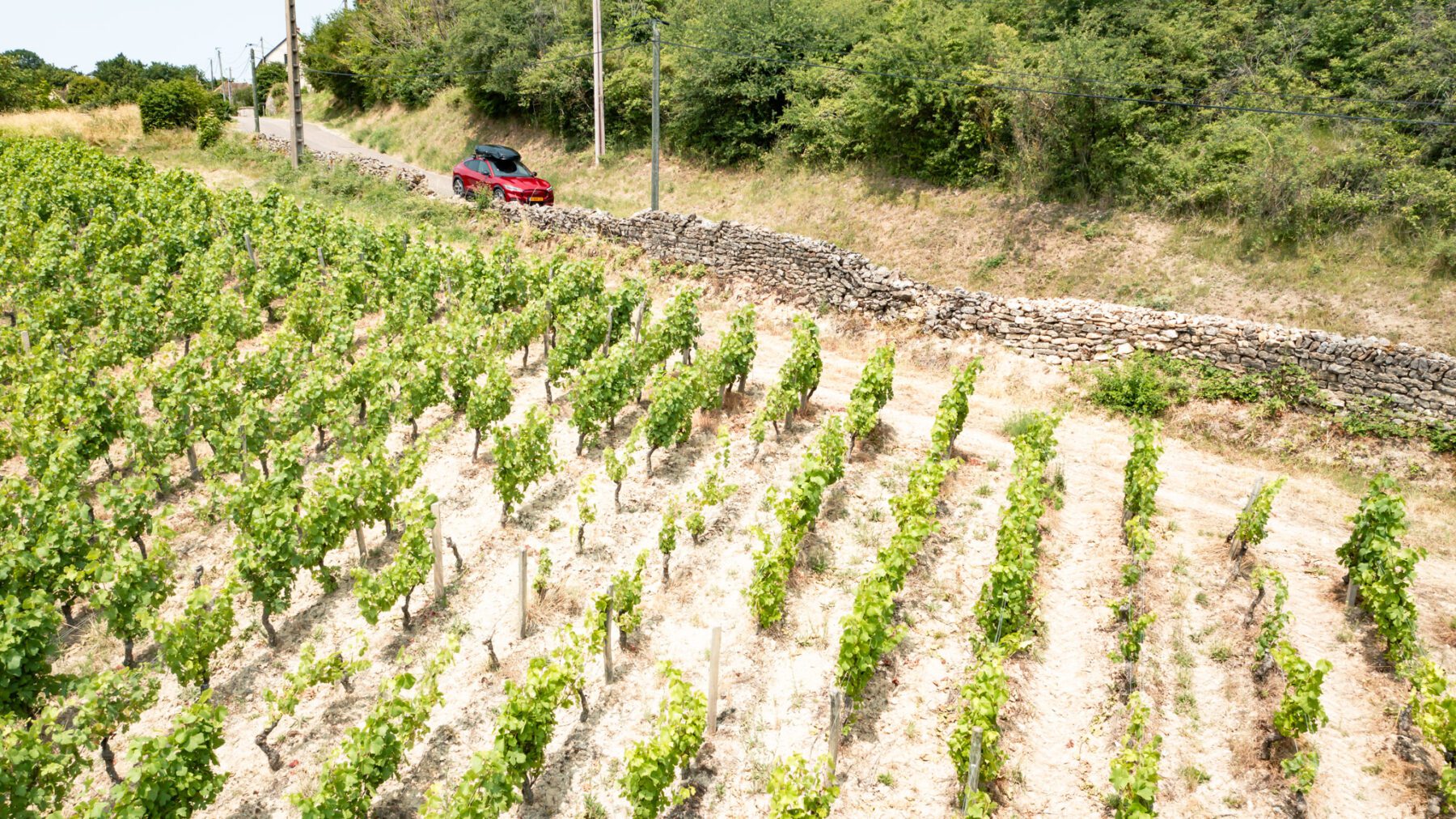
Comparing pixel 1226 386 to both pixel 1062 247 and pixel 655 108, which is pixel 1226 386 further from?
pixel 655 108

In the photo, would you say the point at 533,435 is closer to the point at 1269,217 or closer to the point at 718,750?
the point at 718,750

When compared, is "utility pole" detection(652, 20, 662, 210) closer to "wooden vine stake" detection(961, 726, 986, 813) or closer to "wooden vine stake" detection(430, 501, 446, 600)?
"wooden vine stake" detection(430, 501, 446, 600)

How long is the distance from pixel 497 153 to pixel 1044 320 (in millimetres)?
18144

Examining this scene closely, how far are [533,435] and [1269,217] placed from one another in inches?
626

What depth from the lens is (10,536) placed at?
9.73 m

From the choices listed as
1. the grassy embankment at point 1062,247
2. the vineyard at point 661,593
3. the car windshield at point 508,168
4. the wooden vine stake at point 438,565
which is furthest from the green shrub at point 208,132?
the wooden vine stake at point 438,565

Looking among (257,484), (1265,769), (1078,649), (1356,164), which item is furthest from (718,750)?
(1356,164)

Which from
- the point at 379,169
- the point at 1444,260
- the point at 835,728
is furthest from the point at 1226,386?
the point at 379,169

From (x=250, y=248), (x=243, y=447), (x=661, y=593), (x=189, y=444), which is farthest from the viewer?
(x=250, y=248)

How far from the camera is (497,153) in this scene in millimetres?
27453

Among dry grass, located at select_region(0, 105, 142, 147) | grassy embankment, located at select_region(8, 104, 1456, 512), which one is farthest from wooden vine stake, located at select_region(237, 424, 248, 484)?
dry grass, located at select_region(0, 105, 142, 147)

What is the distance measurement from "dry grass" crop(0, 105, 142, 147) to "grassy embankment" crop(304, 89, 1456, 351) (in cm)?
2279

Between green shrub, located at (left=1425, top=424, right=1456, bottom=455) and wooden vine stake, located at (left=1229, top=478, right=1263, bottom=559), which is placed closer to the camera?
wooden vine stake, located at (left=1229, top=478, right=1263, bottom=559)

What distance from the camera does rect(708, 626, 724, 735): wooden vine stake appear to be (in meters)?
8.42
